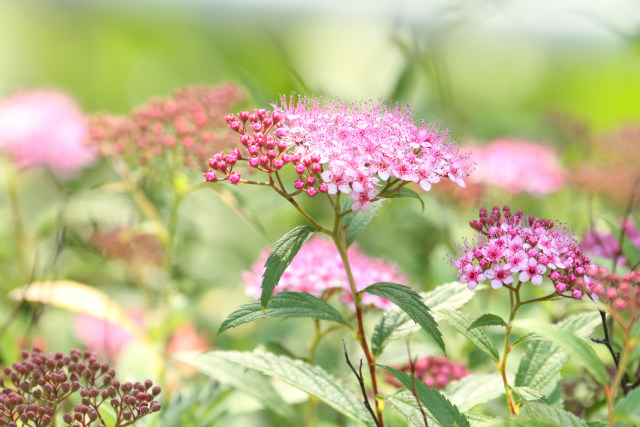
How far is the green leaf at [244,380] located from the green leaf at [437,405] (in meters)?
0.36

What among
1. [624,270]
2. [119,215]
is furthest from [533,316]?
[119,215]

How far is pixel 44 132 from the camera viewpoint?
2156mm

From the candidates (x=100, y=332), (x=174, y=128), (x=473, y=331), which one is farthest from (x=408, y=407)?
(x=100, y=332)

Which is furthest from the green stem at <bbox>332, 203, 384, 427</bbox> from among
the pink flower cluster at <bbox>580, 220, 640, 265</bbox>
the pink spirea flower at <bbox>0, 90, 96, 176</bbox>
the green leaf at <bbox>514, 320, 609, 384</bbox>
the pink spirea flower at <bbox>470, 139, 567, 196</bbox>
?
the pink spirea flower at <bbox>0, 90, 96, 176</bbox>

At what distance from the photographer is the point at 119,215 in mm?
2178

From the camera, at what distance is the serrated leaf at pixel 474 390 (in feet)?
3.20

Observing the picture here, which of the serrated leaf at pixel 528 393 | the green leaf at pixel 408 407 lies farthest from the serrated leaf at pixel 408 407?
the serrated leaf at pixel 528 393

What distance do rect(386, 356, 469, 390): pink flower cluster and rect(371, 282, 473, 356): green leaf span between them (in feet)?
0.69

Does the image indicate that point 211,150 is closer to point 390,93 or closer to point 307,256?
point 307,256

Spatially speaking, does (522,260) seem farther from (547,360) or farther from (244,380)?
(244,380)

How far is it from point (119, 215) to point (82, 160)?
0.22m

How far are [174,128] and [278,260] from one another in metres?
0.73

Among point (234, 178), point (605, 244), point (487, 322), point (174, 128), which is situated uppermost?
point (174, 128)

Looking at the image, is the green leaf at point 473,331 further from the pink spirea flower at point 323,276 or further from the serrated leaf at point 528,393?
the pink spirea flower at point 323,276
